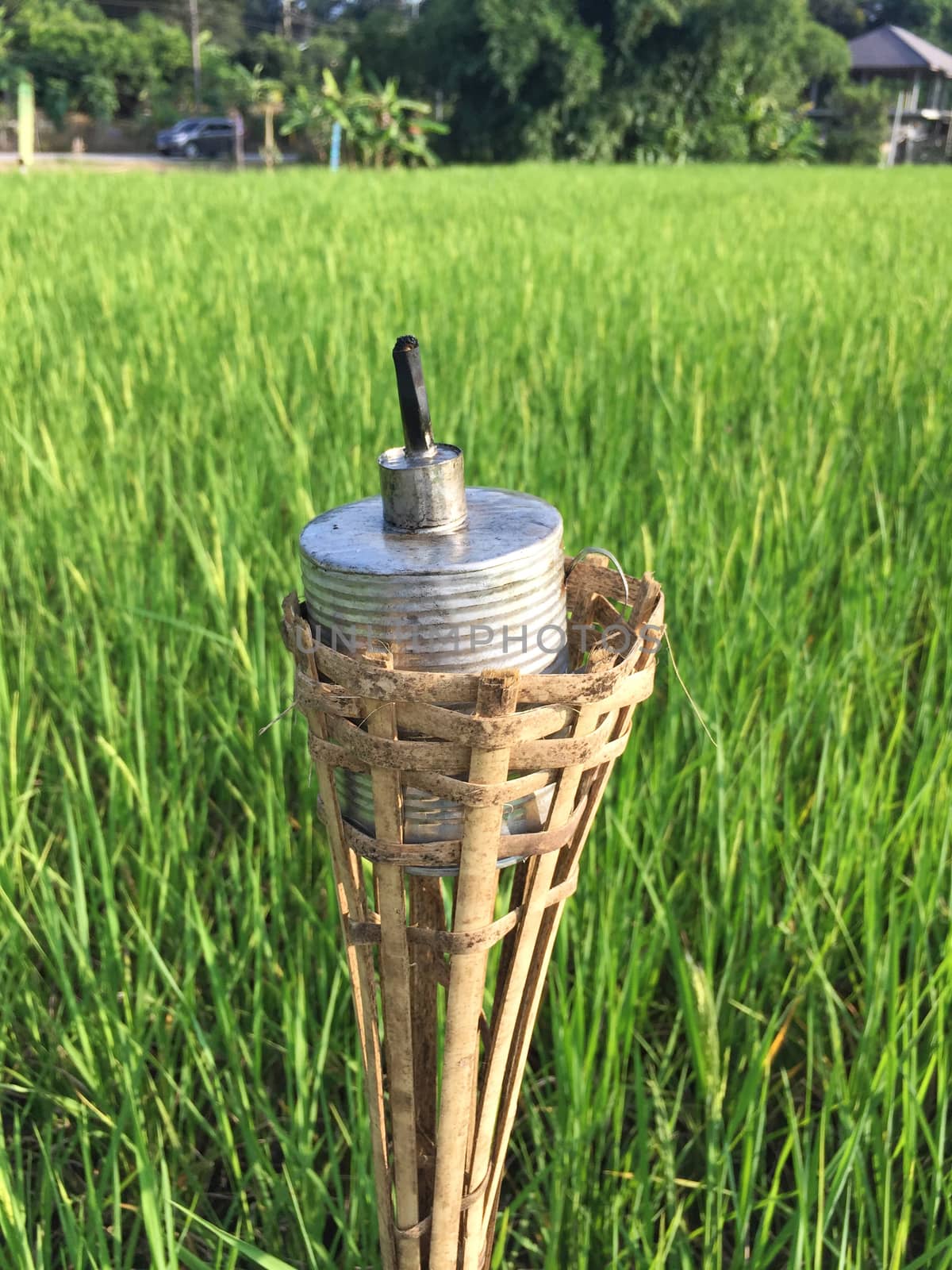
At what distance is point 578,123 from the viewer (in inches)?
681

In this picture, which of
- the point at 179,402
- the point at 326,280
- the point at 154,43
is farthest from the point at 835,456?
the point at 154,43

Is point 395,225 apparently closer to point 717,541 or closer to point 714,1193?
point 717,541

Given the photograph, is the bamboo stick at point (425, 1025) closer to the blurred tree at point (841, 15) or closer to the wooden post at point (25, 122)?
the wooden post at point (25, 122)

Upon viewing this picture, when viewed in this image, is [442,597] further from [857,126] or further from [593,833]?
[857,126]

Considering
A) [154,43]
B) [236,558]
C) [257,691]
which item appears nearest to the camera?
[257,691]

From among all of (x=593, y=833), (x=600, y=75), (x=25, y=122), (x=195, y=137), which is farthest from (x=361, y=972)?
(x=195, y=137)

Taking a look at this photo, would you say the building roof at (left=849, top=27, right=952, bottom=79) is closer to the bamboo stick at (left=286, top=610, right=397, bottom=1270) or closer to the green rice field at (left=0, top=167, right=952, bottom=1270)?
the green rice field at (left=0, top=167, right=952, bottom=1270)

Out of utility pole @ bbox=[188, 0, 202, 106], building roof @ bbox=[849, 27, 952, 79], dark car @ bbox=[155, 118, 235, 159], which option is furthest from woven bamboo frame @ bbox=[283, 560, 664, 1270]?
building roof @ bbox=[849, 27, 952, 79]

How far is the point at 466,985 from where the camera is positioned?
16.4 inches

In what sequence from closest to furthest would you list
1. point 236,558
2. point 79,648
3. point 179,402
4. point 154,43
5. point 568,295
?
point 236,558 → point 79,648 → point 179,402 → point 568,295 → point 154,43

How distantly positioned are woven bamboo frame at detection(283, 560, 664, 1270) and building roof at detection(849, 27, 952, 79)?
33661 mm

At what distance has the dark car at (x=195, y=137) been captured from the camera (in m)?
20.8

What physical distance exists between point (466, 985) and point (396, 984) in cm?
3

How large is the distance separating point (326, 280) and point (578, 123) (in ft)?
55.9
